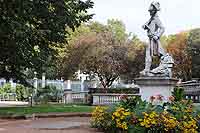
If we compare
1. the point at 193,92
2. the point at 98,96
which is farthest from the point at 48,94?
the point at 193,92

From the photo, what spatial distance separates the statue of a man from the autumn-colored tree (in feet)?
158

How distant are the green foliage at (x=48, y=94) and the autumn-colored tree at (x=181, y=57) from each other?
24.2 metres

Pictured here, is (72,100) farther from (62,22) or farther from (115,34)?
(62,22)

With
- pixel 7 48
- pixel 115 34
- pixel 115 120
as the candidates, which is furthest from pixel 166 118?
pixel 115 34

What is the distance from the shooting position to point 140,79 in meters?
16.8

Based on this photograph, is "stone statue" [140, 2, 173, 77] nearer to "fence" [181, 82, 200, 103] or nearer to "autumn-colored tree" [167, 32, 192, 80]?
"fence" [181, 82, 200, 103]

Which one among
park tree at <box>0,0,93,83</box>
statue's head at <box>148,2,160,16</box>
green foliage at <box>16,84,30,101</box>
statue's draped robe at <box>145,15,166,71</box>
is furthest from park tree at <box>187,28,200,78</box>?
statue's draped robe at <box>145,15,166,71</box>

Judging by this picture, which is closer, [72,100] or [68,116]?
[68,116]

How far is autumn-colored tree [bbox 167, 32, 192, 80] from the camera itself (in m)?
65.7

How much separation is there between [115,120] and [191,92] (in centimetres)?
2177

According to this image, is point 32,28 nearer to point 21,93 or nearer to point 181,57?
point 21,93

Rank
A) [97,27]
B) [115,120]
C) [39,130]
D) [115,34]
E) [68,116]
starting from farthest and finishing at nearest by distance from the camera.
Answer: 1. [97,27]
2. [115,34]
3. [68,116]
4. [39,130]
5. [115,120]

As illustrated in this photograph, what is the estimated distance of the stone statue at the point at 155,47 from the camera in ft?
55.3

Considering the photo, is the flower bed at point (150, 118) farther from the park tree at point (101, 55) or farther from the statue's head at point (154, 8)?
the park tree at point (101, 55)
